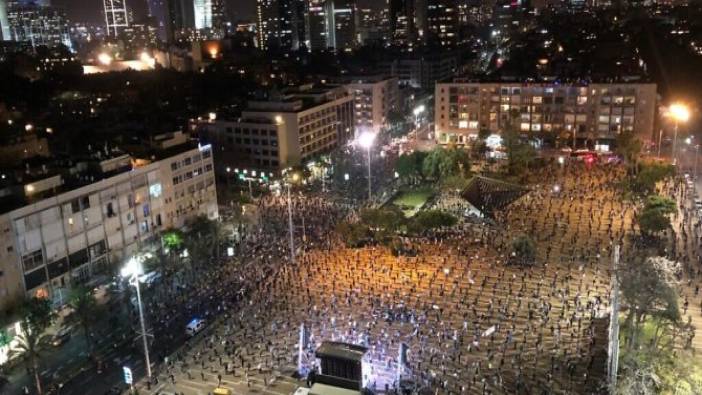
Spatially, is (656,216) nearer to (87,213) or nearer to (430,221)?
(430,221)

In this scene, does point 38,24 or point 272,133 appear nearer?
point 272,133

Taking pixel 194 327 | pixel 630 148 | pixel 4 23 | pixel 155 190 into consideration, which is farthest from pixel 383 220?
pixel 4 23

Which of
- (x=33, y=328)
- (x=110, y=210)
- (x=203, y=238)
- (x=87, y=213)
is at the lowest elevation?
(x=203, y=238)

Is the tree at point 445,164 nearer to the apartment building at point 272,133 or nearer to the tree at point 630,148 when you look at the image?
the apartment building at point 272,133

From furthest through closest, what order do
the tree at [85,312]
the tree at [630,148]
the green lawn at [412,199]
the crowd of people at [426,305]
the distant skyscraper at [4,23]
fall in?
the distant skyscraper at [4,23]
the tree at [630,148]
the green lawn at [412,199]
the tree at [85,312]
the crowd of people at [426,305]

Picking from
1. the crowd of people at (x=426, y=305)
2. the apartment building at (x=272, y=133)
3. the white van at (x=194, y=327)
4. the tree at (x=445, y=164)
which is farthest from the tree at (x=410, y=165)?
the white van at (x=194, y=327)

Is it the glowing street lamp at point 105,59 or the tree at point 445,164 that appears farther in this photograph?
the glowing street lamp at point 105,59
